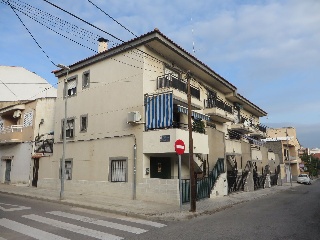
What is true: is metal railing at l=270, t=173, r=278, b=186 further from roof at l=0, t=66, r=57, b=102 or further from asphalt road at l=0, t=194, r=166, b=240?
roof at l=0, t=66, r=57, b=102

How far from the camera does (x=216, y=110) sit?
2228cm

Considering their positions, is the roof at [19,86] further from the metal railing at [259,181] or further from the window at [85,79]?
the metal railing at [259,181]

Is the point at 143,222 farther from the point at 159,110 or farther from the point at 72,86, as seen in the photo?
the point at 72,86

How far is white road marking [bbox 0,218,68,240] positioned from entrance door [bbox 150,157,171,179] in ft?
29.9

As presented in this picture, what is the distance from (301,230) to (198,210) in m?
4.75

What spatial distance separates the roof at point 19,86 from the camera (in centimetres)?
3094

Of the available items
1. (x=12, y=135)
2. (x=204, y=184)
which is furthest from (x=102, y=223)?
(x=12, y=135)

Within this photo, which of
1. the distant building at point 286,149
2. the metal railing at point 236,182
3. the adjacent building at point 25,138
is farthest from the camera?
the distant building at point 286,149

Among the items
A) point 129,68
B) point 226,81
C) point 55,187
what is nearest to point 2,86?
point 55,187

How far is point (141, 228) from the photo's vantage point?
8.75 meters

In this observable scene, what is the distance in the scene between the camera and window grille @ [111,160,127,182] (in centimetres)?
1617

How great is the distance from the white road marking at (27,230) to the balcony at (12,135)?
15966 millimetres

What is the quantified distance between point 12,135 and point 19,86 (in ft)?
33.8

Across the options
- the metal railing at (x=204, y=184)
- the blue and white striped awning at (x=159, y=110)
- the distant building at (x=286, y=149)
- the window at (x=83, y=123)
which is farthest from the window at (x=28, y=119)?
the distant building at (x=286, y=149)
